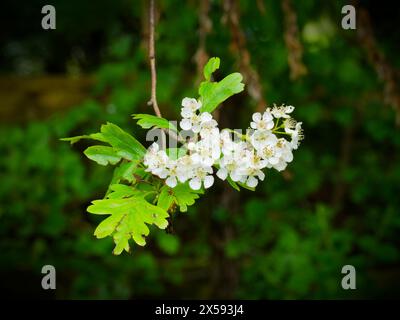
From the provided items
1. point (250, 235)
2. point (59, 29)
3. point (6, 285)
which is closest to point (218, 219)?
point (250, 235)

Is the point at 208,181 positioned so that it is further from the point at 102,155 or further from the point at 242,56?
the point at 242,56

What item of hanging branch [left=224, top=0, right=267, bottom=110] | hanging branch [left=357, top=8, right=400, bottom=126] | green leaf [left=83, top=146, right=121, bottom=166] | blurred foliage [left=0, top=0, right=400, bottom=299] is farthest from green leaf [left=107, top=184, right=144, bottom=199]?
hanging branch [left=357, top=8, right=400, bottom=126]

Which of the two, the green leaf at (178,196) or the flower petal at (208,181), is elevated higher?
the flower petal at (208,181)

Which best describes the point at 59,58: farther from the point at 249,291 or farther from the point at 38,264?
the point at 249,291

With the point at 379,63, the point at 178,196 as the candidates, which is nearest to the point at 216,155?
the point at 178,196

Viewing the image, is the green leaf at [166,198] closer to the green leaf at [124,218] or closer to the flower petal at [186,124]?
the green leaf at [124,218]

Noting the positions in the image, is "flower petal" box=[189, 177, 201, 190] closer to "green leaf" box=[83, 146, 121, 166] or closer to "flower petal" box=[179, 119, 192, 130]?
"flower petal" box=[179, 119, 192, 130]

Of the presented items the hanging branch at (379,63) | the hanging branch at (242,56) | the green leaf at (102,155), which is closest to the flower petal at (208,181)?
the green leaf at (102,155)
